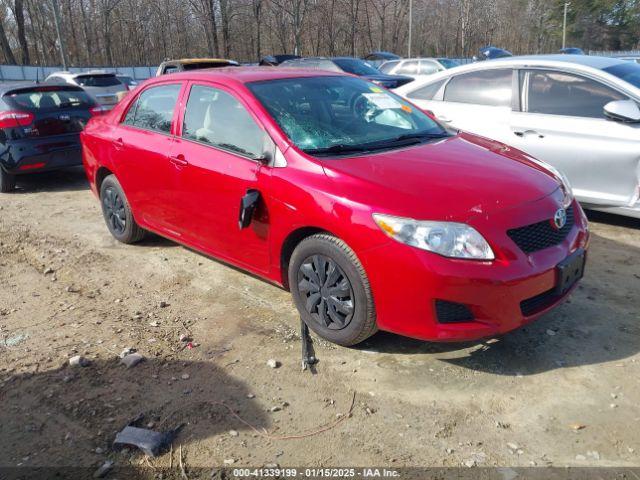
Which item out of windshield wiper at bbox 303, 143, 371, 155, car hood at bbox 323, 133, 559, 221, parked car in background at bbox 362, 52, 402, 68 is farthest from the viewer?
parked car in background at bbox 362, 52, 402, 68

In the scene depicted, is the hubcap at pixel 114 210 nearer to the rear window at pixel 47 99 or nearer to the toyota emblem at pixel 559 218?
the rear window at pixel 47 99

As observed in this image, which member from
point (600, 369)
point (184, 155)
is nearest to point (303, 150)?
point (184, 155)

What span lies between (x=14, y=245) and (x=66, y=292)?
1659mm

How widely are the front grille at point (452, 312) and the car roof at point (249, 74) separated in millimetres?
2218

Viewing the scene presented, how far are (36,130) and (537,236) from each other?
7063 mm

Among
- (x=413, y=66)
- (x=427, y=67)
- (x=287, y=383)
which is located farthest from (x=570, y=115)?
(x=413, y=66)

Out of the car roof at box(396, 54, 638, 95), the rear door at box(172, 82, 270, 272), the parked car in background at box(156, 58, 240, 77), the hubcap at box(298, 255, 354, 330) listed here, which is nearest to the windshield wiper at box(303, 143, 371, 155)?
the rear door at box(172, 82, 270, 272)

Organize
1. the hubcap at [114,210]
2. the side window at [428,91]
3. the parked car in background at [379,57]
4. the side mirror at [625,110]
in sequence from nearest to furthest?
the side mirror at [625,110], the hubcap at [114,210], the side window at [428,91], the parked car in background at [379,57]

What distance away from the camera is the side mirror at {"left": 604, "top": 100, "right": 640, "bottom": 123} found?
16.2 feet

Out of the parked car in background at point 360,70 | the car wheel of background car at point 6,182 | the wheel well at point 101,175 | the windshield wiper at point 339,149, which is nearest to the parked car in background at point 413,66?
the parked car in background at point 360,70

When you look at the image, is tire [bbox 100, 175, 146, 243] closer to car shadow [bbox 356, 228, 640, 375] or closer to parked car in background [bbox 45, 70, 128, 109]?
car shadow [bbox 356, 228, 640, 375]

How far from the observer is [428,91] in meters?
6.57

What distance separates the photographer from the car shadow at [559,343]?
3283 mm

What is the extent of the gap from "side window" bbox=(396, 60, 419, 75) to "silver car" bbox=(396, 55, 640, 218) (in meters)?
13.0
